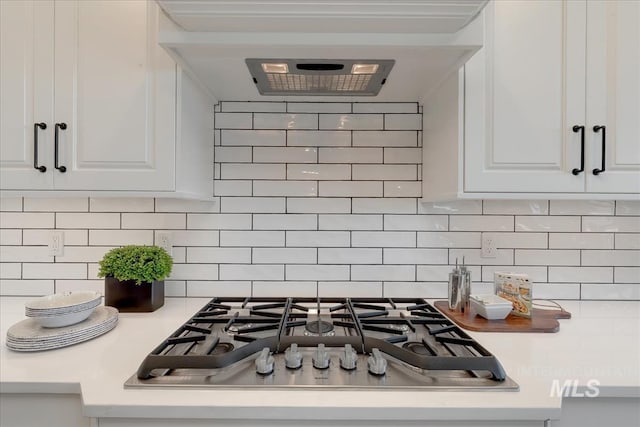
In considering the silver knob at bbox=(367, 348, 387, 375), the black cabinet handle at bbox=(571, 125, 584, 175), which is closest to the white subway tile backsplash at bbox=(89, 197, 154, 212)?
the silver knob at bbox=(367, 348, 387, 375)

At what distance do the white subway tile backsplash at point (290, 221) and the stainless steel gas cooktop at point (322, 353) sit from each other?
1.21ft

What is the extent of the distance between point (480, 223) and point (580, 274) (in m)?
0.50

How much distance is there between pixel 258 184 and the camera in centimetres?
150

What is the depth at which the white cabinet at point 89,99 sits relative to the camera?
1.12 meters

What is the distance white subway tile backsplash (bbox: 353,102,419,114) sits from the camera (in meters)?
1.50

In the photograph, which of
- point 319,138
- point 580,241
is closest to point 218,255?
point 319,138

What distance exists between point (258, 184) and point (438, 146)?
776 millimetres

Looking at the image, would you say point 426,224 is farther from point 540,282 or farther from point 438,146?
point 540,282

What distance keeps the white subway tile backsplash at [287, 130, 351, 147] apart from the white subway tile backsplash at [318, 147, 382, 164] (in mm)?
25

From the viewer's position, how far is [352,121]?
4.91 ft

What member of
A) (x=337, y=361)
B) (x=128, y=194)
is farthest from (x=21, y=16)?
(x=337, y=361)

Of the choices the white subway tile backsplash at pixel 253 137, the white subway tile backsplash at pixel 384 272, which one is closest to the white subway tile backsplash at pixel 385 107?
the white subway tile backsplash at pixel 253 137

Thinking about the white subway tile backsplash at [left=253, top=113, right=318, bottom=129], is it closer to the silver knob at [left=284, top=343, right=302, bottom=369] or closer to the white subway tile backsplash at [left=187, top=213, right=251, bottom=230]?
the white subway tile backsplash at [left=187, top=213, right=251, bottom=230]

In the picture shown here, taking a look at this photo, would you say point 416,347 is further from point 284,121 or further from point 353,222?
point 284,121
